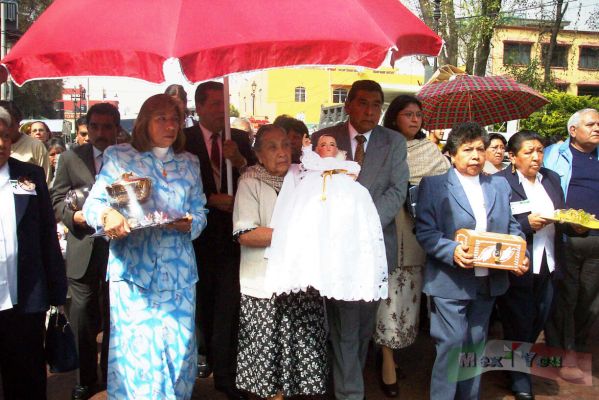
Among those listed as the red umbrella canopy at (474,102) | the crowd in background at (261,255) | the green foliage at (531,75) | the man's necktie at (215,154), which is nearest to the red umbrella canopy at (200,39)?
the crowd in background at (261,255)

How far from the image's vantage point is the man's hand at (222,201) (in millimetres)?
4102

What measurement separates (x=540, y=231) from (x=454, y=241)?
106 centimetres

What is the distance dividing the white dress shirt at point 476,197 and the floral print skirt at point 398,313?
33.5 inches

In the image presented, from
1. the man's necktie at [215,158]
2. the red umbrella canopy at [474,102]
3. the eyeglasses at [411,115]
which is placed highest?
the red umbrella canopy at [474,102]

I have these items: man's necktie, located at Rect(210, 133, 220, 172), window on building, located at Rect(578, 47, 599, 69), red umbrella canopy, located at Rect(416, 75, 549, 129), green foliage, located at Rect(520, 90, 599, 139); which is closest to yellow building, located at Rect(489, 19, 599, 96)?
window on building, located at Rect(578, 47, 599, 69)

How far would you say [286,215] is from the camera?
11.9ft

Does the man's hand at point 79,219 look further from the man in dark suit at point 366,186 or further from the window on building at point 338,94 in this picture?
the window on building at point 338,94

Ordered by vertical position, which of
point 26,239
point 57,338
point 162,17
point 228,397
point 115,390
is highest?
point 162,17

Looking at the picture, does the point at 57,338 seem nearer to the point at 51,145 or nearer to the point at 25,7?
the point at 51,145

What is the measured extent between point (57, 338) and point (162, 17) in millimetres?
2145

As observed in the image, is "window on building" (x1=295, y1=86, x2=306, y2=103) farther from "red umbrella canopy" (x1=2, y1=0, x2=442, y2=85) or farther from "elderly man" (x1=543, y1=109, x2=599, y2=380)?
"red umbrella canopy" (x1=2, y1=0, x2=442, y2=85)

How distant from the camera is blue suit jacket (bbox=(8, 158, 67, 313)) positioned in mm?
3436

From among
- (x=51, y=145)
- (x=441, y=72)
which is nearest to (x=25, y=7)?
(x=51, y=145)

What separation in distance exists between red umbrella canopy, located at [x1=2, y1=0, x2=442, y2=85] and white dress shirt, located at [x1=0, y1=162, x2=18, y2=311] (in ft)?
2.17
